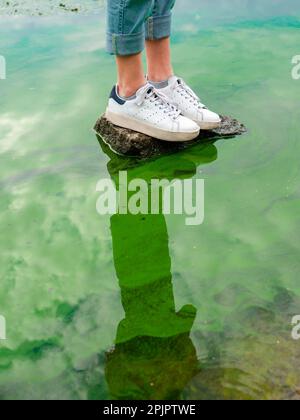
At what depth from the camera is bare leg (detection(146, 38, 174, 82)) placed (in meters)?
2.02

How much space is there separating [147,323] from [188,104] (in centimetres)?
104

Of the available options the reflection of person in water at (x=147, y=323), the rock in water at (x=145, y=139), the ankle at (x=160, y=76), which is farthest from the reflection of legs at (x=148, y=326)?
the ankle at (x=160, y=76)

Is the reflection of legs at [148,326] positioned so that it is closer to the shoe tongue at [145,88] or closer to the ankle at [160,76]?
the shoe tongue at [145,88]

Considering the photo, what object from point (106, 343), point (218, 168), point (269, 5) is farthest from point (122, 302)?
point (269, 5)

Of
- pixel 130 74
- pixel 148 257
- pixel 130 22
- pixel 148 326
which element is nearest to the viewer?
pixel 148 326

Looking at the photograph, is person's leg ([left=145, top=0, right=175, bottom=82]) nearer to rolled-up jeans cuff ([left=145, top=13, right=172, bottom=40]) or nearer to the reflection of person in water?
rolled-up jeans cuff ([left=145, top=13, right=172, bottom=40])

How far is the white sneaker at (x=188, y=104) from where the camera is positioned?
6.73 feet

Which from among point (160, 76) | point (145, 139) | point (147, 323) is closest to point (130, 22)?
point (160, 76)

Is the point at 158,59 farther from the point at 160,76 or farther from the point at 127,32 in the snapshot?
the point at 127,32

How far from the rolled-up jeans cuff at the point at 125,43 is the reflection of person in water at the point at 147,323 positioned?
60 cm

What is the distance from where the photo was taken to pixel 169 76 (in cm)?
209

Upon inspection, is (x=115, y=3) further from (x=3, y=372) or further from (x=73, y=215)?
(x=3, y=372)

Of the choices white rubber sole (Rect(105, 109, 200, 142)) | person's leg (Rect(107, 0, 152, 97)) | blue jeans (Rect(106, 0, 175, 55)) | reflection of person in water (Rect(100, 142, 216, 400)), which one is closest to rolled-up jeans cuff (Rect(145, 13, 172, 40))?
blue jeans (Rect(106, 0, 175, 55))

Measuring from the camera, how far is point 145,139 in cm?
203
